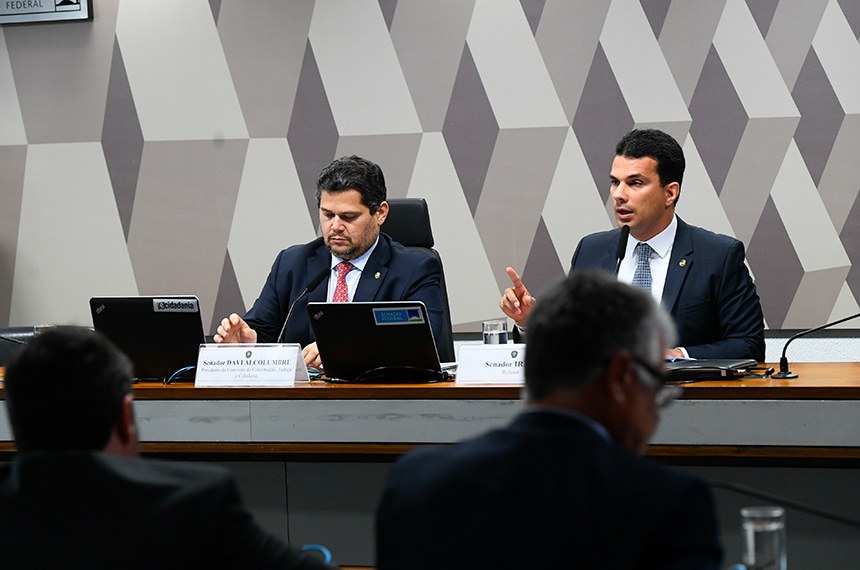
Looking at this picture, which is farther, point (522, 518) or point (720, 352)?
point (720, 352)

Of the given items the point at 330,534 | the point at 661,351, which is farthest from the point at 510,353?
the point at 661,351

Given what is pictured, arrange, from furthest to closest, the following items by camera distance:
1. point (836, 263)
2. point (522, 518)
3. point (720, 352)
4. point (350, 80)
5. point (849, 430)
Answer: point (350, 80) < point (836, 263) < point (720, 352) < point (849, 430) < point (522, 518)

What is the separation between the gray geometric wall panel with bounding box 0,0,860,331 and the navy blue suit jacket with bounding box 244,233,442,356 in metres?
0.93

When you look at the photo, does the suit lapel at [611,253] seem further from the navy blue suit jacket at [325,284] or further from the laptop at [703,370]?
the laptop at [703,370]

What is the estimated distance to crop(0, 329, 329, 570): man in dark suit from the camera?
47.6 inches

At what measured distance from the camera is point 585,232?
14.9 ft

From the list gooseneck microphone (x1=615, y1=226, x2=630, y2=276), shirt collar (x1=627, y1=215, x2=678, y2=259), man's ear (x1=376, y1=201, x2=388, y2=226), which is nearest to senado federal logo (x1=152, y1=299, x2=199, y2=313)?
man's ear (x1=376, y1=201, x2=388, y2=226)

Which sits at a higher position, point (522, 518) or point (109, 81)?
point (109, 81)

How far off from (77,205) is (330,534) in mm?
2800

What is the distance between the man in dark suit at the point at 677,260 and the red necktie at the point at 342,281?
60 cm

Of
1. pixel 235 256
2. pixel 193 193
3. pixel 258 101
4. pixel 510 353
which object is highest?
pixel 258 101

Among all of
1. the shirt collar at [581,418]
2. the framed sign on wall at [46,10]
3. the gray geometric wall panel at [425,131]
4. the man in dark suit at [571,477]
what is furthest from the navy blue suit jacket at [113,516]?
the framed sign on wall at [46,10]

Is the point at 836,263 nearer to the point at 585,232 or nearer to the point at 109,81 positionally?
the point at 585,232

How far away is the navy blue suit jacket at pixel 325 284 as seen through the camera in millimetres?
3664
